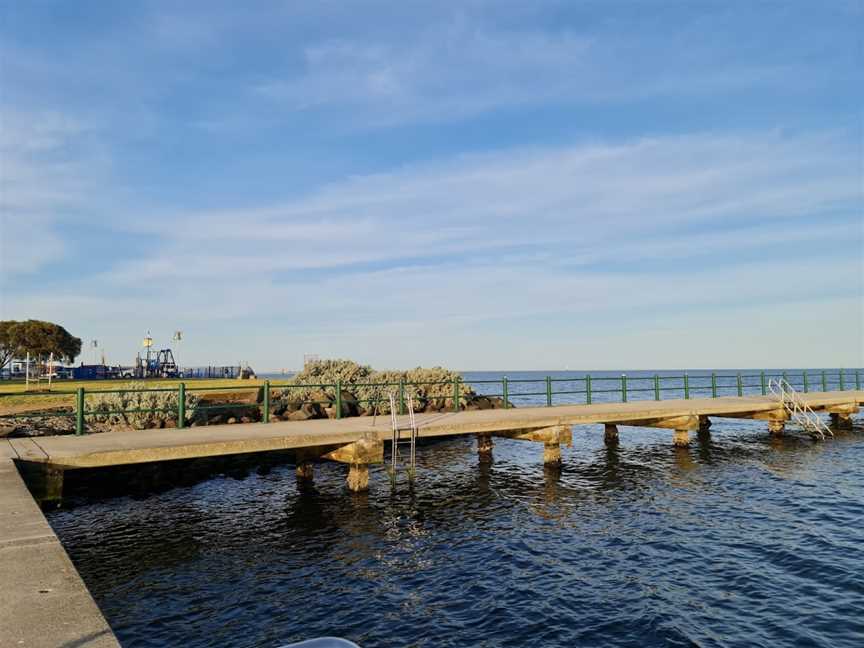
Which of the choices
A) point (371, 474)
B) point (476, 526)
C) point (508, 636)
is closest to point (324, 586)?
point (508, 636)

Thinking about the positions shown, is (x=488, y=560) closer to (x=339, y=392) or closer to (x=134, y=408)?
(x=339, y=392)

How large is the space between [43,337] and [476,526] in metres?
59.4

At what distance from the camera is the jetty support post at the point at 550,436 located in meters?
18.6

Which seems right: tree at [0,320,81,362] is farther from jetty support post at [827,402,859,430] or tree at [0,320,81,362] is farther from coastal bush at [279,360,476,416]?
jetty support post at [827,402,859,430]

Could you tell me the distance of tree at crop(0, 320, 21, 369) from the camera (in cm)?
5634

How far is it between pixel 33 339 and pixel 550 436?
57.4 meters

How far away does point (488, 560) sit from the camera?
1067 cm

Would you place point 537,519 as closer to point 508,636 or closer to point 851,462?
point 508,636

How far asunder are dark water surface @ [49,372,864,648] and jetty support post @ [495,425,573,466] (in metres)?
0.52

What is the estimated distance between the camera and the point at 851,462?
20.9 m

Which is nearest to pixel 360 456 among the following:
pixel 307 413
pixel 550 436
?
pixel 550 436

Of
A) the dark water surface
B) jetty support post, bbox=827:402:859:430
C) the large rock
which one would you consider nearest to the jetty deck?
the dark water surface

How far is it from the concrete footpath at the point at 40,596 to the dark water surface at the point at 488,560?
91.3 inches

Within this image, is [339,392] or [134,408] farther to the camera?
[134,408]
